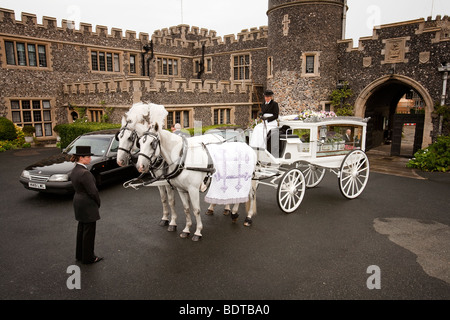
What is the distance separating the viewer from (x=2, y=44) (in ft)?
55.4

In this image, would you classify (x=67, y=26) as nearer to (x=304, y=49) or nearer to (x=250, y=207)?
(x=304, y=49)

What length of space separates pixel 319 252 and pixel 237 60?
774 inches

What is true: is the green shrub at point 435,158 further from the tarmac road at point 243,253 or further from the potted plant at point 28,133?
the potted plant at point 28,133

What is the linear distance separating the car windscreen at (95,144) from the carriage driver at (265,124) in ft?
16.8

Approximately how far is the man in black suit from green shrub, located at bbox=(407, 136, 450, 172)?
41.9 feet

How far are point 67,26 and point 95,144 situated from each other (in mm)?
13354

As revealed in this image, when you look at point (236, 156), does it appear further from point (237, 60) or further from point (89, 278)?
point (237, 60)

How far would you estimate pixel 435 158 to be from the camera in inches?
480

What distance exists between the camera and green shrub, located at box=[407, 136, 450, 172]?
1192 centimetres

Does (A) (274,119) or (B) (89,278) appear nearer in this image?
(B) (89,278)

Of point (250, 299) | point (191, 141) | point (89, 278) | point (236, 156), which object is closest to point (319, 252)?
point (250, 299)
